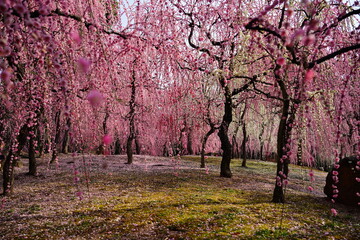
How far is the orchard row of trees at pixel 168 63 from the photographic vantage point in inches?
106

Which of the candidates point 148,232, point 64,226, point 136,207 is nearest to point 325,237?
point 148,232

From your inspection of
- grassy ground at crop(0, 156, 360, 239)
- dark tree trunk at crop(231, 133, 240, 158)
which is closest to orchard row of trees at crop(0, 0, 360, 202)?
grassy ground at crop(0, 156, 360, 239)

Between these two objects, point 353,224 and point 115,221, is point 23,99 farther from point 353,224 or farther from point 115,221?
point 353,224

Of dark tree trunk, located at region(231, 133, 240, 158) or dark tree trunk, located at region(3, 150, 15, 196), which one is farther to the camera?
dark tree trunk, located at region(231, 133, 240, 158)

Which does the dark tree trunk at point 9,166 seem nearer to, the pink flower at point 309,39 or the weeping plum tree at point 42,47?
the weeping plum tree at point 42,47

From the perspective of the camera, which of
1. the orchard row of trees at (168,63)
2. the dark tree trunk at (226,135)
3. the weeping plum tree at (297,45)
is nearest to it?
the weeping plum tree at (297,45)

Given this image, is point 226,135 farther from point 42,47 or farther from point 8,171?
point 42,47

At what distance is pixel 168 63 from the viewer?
5059 mm

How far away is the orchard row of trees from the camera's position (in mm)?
2697

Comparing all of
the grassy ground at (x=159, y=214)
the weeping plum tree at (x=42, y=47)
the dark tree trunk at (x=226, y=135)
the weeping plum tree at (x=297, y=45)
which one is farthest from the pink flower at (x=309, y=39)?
the dark tree trunk at (x=226, y=135)

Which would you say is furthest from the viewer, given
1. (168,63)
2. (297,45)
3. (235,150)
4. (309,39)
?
(235,150)

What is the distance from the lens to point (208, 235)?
5547 millimetres

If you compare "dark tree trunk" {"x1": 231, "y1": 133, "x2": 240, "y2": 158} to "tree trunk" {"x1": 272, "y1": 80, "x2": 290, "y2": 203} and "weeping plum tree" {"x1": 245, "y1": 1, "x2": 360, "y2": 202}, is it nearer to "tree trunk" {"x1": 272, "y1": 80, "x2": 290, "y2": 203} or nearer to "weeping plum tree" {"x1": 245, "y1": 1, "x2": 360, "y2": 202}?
"tree trunk" {"x1": 272, "y1": 80, "x2": 290, "y2": 203}

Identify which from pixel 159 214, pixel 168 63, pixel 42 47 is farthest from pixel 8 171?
pixel 42 47
